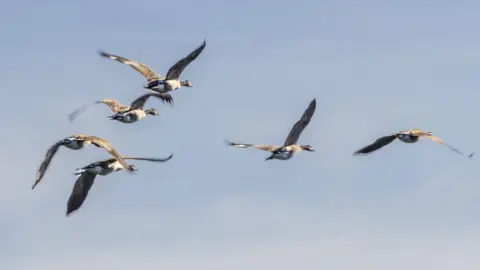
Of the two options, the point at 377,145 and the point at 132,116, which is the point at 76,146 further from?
the point at 377,145

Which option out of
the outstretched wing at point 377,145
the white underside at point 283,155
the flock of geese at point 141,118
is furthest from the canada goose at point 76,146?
the outstretched wing at point 377,145

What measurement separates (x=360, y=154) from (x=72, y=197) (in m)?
21.9

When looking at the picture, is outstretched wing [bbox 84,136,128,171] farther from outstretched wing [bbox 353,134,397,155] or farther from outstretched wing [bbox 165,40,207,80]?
outstretched wing [bbox 353,134,397,155]

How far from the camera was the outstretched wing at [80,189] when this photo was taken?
294 ft

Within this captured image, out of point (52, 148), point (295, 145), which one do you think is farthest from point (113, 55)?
point (52, 148)

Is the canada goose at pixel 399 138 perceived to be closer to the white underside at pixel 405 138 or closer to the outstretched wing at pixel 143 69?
the white underside at pixel 405 138

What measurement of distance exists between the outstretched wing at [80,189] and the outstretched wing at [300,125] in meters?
16.3

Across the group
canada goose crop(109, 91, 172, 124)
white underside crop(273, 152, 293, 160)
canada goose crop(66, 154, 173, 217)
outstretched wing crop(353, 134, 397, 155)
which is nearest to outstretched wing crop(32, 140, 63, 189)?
canada goose crop(66, 154, 173, 217)

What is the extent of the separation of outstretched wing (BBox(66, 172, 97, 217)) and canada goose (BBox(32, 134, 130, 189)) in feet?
16.5

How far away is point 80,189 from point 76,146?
5.52m

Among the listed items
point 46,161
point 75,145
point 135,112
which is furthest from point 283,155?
point 46,161

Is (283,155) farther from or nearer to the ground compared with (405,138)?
nearer to the ground

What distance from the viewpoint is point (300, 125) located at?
99.2 meters

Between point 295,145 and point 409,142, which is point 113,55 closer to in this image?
point 295,145
